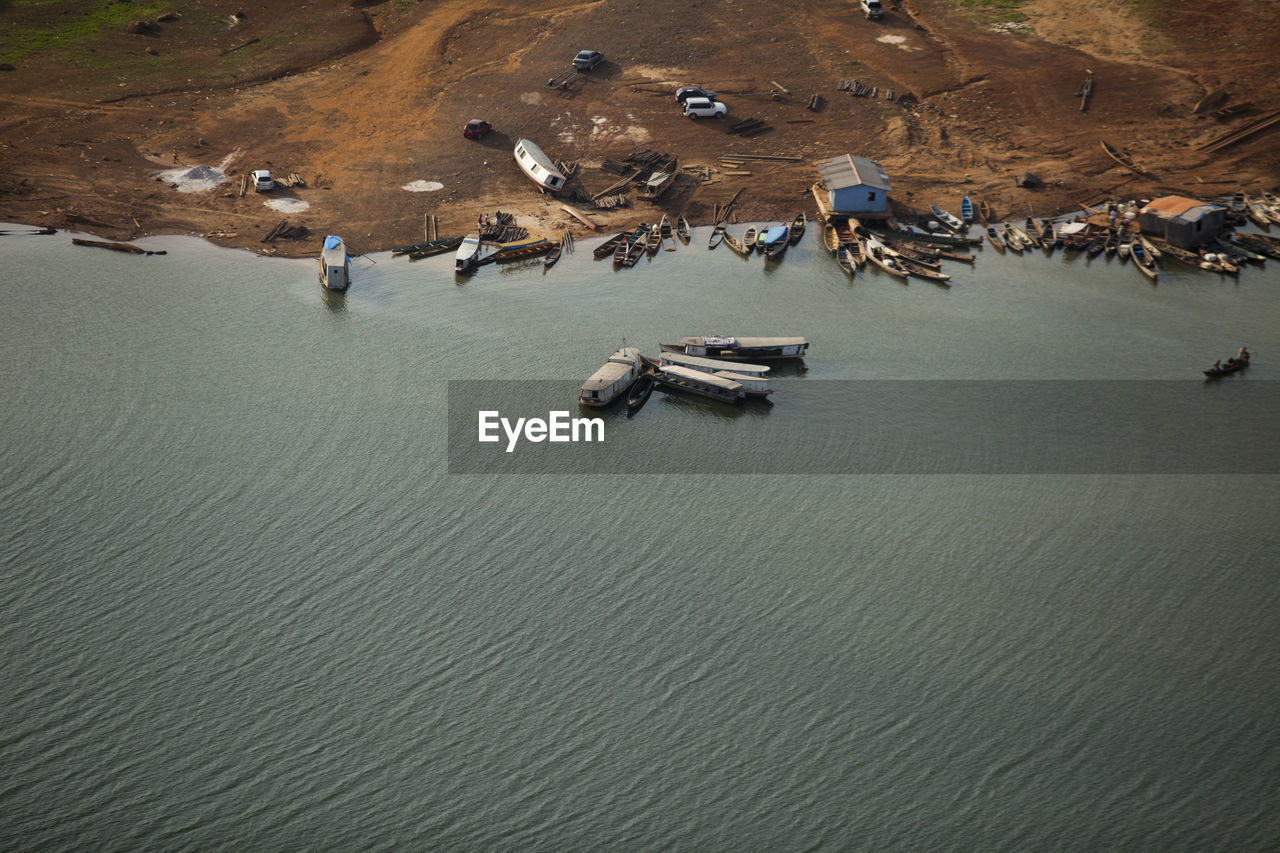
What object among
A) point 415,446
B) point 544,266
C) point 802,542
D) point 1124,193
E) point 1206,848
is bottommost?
point 1206,848

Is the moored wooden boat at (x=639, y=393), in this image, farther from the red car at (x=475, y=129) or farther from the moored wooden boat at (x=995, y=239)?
the red car at (x=475, y=129)

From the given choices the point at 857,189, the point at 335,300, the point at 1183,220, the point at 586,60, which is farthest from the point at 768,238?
the point at 586,60

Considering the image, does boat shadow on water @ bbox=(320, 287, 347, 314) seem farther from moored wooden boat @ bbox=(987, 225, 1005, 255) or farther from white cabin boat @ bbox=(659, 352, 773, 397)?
moored wooden boat @ bbox=(987, 225, 1005, 255)

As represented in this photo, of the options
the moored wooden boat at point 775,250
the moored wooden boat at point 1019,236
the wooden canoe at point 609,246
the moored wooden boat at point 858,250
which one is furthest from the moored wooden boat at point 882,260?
the wooden canoe at point 609,246

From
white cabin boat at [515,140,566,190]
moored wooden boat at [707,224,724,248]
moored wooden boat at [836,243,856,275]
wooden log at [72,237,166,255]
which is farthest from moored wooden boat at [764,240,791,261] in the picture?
wooden log at [72,237,166,255]

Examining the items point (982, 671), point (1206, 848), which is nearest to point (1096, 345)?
point (982, 671)

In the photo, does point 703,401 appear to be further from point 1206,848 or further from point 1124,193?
point 1124,193
